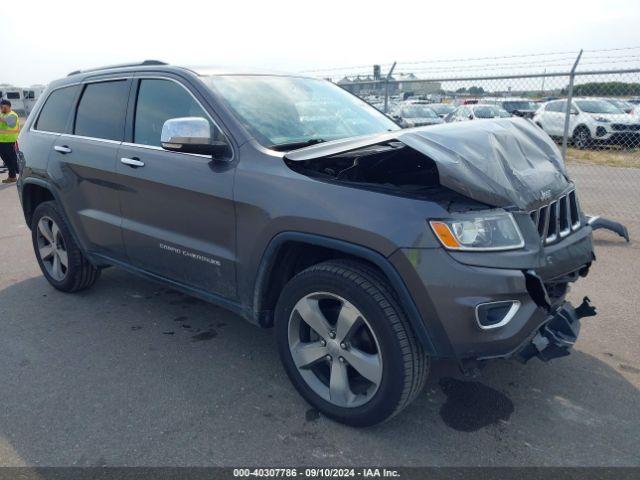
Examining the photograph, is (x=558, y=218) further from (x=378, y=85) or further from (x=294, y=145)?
(x=378, y=85)

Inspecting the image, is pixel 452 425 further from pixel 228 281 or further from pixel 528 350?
pixel 228 281

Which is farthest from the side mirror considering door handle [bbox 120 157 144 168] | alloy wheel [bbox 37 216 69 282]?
alloy wheel [bbox 37 216 69 282]

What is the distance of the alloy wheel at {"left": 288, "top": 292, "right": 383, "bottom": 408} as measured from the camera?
2.67m

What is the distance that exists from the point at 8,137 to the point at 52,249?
839cm

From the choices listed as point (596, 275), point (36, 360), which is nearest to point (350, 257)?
point (36, 360)

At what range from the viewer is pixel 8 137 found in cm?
1159

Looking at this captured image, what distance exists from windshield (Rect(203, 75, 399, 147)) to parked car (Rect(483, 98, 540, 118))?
8310 mm

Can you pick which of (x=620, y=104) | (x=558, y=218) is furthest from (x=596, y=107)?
(x=558, y=218)

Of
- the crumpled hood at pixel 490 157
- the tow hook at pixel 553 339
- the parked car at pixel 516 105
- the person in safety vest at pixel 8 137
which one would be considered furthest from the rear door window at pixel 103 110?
the parked car at pixel 516 105

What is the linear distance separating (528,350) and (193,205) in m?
2.04

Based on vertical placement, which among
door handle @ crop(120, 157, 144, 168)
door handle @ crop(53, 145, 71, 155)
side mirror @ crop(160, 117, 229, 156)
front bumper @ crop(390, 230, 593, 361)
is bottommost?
front bumper @ crop(390, 230, 593, 361)

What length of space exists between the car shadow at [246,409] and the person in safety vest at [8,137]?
29.8ft

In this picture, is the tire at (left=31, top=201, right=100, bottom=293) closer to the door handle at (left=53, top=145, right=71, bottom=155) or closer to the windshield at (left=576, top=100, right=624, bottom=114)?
the door handle at (left=53, top=145, right=71, bottom=155)

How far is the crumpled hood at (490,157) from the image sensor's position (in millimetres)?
2453
